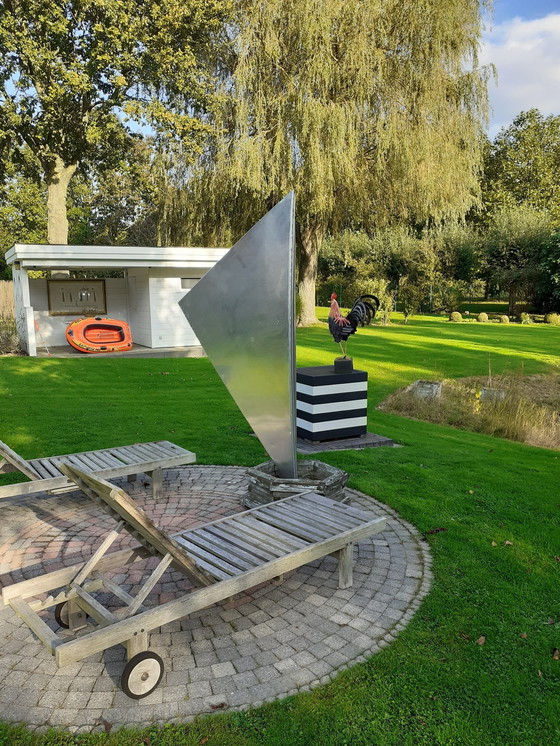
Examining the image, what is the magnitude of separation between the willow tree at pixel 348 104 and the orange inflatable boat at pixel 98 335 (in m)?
6.77

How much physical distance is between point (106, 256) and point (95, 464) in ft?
38.5

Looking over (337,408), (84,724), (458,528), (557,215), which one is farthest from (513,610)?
(557,215)

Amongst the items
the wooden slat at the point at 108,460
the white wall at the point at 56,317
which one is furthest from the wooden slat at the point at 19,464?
the white wall at the point at 56,317

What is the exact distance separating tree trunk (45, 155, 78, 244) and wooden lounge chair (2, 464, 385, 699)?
21735mm

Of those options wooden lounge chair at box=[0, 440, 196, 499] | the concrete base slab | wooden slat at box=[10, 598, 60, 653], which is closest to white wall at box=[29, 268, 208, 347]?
the concrete base slab

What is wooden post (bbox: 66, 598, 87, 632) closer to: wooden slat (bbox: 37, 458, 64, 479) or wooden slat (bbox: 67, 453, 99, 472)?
wooden slat (bbox: 37, 458, 64, 479)

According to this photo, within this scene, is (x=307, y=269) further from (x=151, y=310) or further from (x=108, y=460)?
(x=108, y=460)

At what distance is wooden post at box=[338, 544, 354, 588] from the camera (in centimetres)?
402

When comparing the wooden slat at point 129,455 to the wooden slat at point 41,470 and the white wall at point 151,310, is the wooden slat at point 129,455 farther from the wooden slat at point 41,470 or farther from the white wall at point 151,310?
the white wall at point 151,310

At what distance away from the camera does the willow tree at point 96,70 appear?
1984 cm

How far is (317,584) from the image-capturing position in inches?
164

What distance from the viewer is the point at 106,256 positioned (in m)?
16.2

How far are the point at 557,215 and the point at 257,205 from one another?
29003mm

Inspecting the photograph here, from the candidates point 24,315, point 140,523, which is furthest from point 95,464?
point 24,315
